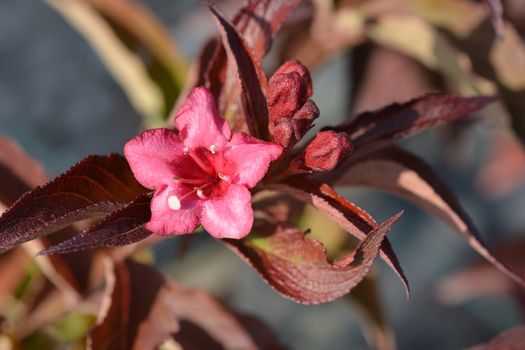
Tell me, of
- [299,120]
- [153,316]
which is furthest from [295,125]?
[153,316]

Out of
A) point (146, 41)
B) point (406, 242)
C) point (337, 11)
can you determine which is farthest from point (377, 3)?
point (406, 242)

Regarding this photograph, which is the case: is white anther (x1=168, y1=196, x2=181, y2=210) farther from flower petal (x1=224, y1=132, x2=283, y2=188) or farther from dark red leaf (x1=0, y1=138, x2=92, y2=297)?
dark red leaf (x1=0, y1=138, x2=92, y2=297)

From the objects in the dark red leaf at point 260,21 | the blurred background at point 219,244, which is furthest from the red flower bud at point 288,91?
the blurred background at point 219,244

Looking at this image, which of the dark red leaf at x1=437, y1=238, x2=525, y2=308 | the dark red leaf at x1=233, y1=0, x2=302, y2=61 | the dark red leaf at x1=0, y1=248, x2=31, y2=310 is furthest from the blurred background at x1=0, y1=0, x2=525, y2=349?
the dark red leaf at x1=233, y1=0, x2=302, y2=61

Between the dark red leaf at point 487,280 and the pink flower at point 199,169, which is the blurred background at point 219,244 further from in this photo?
the pink flower at point 199,169

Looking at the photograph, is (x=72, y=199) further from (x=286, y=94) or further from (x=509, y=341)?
(x=509, y=341)
